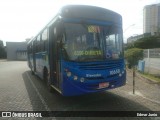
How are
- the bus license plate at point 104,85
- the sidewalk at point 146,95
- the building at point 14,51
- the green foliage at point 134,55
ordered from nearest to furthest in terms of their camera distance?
the bus license plate at point 104,85
the sidewalk at point 146,95
the green foliage at point 134,55
the building at point 14,51

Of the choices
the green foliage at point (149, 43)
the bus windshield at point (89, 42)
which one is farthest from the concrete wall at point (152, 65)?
the green foliage at point (149, 43)

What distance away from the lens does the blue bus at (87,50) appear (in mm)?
7426

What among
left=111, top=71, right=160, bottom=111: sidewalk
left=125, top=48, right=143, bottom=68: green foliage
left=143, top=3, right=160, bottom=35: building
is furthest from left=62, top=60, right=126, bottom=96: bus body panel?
left=143, top=3, right=160, bottom=35: building

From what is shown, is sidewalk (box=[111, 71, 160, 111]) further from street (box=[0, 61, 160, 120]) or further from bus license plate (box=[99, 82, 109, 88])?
bus license plate (box=[99, 82, 109, 88])

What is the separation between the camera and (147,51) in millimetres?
19406

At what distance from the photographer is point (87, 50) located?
24.8ft

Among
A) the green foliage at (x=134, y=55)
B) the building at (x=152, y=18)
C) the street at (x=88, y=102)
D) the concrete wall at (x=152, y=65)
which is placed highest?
the building at (x=152, y=18)

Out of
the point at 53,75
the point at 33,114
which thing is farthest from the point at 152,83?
the point at 33,114

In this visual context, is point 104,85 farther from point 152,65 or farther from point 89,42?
point 152,65

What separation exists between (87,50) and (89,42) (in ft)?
0.97

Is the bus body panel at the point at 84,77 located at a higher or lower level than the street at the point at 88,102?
higher

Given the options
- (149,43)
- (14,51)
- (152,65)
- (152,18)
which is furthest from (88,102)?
(14,51)

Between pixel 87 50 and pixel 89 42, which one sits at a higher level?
pixel 89 42

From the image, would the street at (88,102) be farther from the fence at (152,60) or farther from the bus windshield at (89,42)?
the fence at (152,60)
